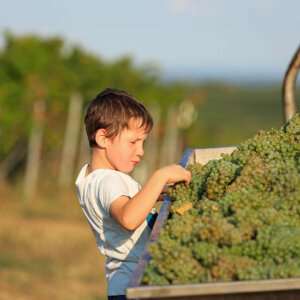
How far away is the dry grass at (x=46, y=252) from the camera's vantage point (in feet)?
38.0

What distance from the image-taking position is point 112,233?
13.4ft

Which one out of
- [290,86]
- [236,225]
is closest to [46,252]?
[290,86]

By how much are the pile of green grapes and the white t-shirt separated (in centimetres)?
21

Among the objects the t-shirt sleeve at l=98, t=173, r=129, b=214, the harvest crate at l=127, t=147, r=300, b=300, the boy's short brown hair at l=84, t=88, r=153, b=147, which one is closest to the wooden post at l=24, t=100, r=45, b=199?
the boy's short brown hair at l=84, t=88, r=153, b=147

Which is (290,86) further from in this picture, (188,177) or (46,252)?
(46,252)

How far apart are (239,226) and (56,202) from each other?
16.5 metres

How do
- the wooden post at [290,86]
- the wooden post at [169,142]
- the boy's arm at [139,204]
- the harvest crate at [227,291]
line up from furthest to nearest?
1. the wooden post at [169,142]
2. the wooden post at [290,86]
3. the boy's arm at [139,204]
4. the harvest crate at [227,291]

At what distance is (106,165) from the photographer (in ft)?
13.8

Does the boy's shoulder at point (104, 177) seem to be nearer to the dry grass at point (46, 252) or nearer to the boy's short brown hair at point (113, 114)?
the boy's short brown hair at point (113, 114)

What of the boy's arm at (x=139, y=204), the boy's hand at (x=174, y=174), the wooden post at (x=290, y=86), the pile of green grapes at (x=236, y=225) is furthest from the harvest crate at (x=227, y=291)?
the wooden post at (x=290, y=86)

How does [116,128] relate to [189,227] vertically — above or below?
above

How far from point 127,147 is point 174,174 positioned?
0.86ft

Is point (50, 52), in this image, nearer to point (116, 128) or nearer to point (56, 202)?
point (56, 202)

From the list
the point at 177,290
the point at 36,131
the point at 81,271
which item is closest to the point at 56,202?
the point at 36,131
